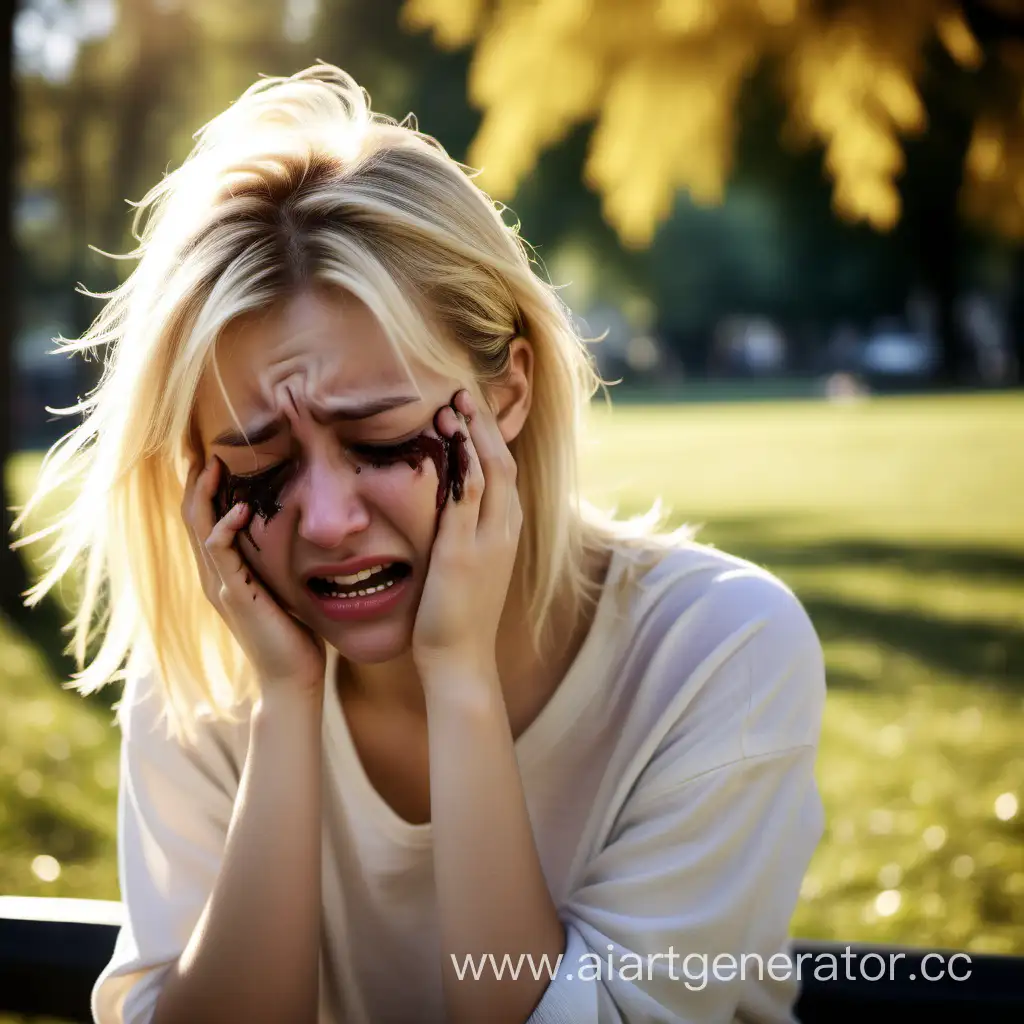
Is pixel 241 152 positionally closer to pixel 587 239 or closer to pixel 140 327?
pixel 140 327

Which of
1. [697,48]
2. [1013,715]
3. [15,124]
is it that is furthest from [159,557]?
[15,124]

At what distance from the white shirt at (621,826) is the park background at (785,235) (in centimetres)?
65

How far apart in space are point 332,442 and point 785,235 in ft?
143

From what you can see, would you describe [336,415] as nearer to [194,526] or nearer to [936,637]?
[194,526]

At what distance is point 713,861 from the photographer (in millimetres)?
2279

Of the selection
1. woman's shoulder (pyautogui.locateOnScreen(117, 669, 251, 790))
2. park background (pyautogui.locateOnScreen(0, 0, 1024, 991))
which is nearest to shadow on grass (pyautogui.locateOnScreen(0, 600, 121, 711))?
park background (pyautogui.locateOnScreen(0, 0, 1024, 991))

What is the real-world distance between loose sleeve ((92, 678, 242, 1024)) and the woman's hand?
311mm

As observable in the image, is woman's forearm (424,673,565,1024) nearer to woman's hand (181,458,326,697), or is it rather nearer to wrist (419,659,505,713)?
wrist (419,659,505,713)

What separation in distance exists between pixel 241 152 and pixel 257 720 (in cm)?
115

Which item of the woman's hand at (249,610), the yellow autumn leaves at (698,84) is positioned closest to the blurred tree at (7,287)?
the yellow autumn leaves at (698,84)

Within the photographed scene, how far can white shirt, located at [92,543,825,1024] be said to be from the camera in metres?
2.24

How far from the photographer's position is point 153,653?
2.77 m

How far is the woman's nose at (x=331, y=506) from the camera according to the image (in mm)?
2303

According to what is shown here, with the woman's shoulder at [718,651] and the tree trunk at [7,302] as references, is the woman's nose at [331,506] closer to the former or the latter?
the woman's shoulder at [718,651]
